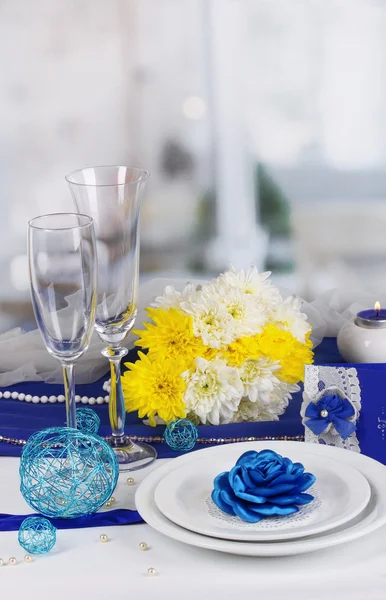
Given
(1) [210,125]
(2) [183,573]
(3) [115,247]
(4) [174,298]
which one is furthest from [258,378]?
(1) [210,125]

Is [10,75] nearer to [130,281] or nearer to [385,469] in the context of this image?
[130,281]

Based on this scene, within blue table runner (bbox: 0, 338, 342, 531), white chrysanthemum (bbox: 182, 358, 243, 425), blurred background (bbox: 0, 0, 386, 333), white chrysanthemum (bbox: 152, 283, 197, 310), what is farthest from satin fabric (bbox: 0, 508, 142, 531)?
blurred background (bbox: 0, 0, 386, 333)

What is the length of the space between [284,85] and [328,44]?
96 mm

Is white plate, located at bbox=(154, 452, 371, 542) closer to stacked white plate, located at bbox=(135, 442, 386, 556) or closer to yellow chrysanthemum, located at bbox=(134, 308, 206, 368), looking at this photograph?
stacked white plate, located at bbox=(135, 442, 386, 556)

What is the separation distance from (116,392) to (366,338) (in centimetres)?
36

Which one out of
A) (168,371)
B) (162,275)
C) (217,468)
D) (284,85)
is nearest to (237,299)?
(168,371)

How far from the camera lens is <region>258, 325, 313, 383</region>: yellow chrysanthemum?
1.14 metres

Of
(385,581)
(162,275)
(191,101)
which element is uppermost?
(191,101)

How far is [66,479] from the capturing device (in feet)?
2.93

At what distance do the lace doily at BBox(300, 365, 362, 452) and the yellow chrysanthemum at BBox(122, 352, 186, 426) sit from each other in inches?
6.2

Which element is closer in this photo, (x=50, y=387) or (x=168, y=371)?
(x=168, y=371)

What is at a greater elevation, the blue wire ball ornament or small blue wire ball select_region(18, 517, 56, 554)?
the blue wire ball ornament

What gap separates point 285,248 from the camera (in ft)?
4.94

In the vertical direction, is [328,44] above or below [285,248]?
above
